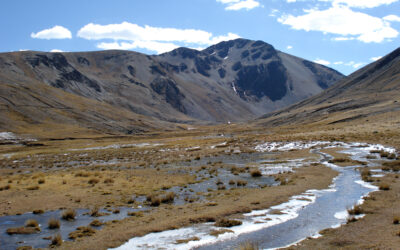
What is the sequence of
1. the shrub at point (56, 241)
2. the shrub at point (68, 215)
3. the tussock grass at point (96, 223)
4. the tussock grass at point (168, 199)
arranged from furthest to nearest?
the tussock grass at point (168, 199) < the shrub at point (68, 215) < the tussock grass at point (96, 223) < the shrub at point (56, 241)

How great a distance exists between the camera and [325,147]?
202 ft

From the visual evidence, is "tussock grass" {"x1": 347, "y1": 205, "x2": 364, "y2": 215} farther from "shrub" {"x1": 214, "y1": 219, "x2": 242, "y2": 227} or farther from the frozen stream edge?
"shrub" {"x1": 214, "y1": 219, "x2": 242, "y2": 227}

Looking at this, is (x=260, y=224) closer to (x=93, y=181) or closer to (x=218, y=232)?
(x=218, y=232)

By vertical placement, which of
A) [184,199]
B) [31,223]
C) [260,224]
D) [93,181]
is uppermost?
[31,223]

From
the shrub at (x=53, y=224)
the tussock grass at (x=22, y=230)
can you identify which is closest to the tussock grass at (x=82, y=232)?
the shrub at (x=53, y=224)

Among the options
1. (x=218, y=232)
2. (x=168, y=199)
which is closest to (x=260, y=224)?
(x=218, y=232)

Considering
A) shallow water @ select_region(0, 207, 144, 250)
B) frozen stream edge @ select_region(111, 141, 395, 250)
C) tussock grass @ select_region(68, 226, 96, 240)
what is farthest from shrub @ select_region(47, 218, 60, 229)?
frozen stream edge @ select_region(111, 141, 395, 250)

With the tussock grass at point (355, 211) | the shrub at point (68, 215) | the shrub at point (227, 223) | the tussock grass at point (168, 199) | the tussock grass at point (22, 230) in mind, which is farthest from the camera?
the tussock grass at point (168, 199)

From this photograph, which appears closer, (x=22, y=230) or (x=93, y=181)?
(x=22, y=230)

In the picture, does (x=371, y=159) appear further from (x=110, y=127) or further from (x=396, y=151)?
(x=110, y=127)

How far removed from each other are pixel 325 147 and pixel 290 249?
167 ft

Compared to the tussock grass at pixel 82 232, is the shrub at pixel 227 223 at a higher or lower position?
lower

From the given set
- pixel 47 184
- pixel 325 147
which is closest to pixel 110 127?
pixel 325 147

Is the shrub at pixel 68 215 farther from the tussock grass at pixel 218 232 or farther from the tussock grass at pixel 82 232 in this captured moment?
the tussock grass at pixel 218 232
